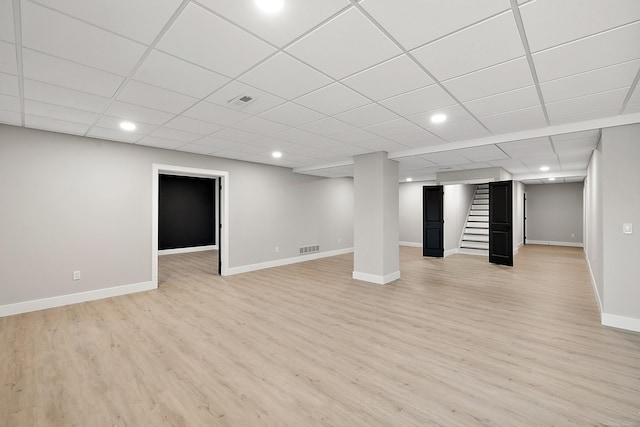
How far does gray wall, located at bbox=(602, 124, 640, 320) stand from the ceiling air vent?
440 cm

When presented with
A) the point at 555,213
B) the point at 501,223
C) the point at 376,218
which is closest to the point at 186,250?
the point at 376,218

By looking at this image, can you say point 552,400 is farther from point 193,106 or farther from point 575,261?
point 575,261

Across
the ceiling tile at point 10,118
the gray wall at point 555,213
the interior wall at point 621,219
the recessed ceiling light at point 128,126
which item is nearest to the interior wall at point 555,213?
the gray wall at point 555,213

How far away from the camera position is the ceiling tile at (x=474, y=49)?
6.02ft

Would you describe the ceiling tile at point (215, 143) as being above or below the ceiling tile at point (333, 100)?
above

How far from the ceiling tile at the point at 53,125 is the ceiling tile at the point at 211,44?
2.88m

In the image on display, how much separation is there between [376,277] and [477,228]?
6.42 m

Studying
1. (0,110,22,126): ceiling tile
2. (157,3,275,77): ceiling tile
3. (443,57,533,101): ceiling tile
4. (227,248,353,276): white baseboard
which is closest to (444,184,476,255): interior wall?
(227,248,353,276): white baseboard

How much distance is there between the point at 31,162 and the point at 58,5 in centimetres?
365

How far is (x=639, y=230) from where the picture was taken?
10.9 ft

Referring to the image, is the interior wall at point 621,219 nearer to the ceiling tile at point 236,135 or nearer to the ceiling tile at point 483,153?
the ceiling tile at point 483,153

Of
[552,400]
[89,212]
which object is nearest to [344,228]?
[89,212]

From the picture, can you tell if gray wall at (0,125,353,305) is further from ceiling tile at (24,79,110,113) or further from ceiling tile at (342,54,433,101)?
ceiling tile at (342,54,433,101)

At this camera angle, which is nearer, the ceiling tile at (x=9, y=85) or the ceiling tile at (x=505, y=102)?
the ceiling tile at (x=9, y=85)
